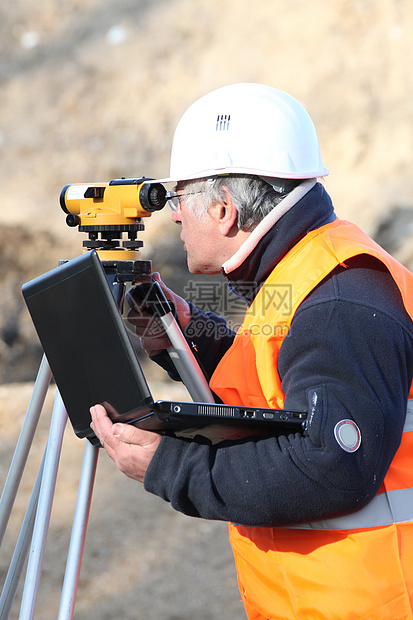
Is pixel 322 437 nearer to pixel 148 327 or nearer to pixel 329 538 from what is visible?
pixel 329 538

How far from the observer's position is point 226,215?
161 centimetres

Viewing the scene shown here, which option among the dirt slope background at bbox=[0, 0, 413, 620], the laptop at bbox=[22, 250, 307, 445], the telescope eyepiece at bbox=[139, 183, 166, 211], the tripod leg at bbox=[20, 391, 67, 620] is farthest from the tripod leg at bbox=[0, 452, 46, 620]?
the dirt slope background at bbox=[0, 0, 413, 620]

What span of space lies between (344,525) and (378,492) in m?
0.10

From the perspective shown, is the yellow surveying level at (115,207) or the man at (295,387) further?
the yellow surveying level at (115,207)

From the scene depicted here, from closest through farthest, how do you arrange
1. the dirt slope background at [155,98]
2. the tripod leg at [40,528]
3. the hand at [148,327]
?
the tripod leg at [40,528] < the hand at [148,327] < the dirt slope background at [155,98]

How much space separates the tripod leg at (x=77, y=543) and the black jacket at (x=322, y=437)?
1.25 feet

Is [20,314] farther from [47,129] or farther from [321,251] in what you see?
Answer: [321,251]

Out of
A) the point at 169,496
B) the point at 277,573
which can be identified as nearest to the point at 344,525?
the point at 277,573

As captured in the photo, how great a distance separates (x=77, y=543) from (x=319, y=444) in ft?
2.38

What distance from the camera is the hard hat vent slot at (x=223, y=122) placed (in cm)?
163

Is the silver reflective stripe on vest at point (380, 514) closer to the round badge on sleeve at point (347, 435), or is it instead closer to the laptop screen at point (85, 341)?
the round badge on sleeve at point (347, 435)

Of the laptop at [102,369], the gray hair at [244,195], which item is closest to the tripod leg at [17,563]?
the laptop at [102,369]

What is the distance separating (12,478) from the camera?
1949mm

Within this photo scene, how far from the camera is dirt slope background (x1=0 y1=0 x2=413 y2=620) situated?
5.96 meters
